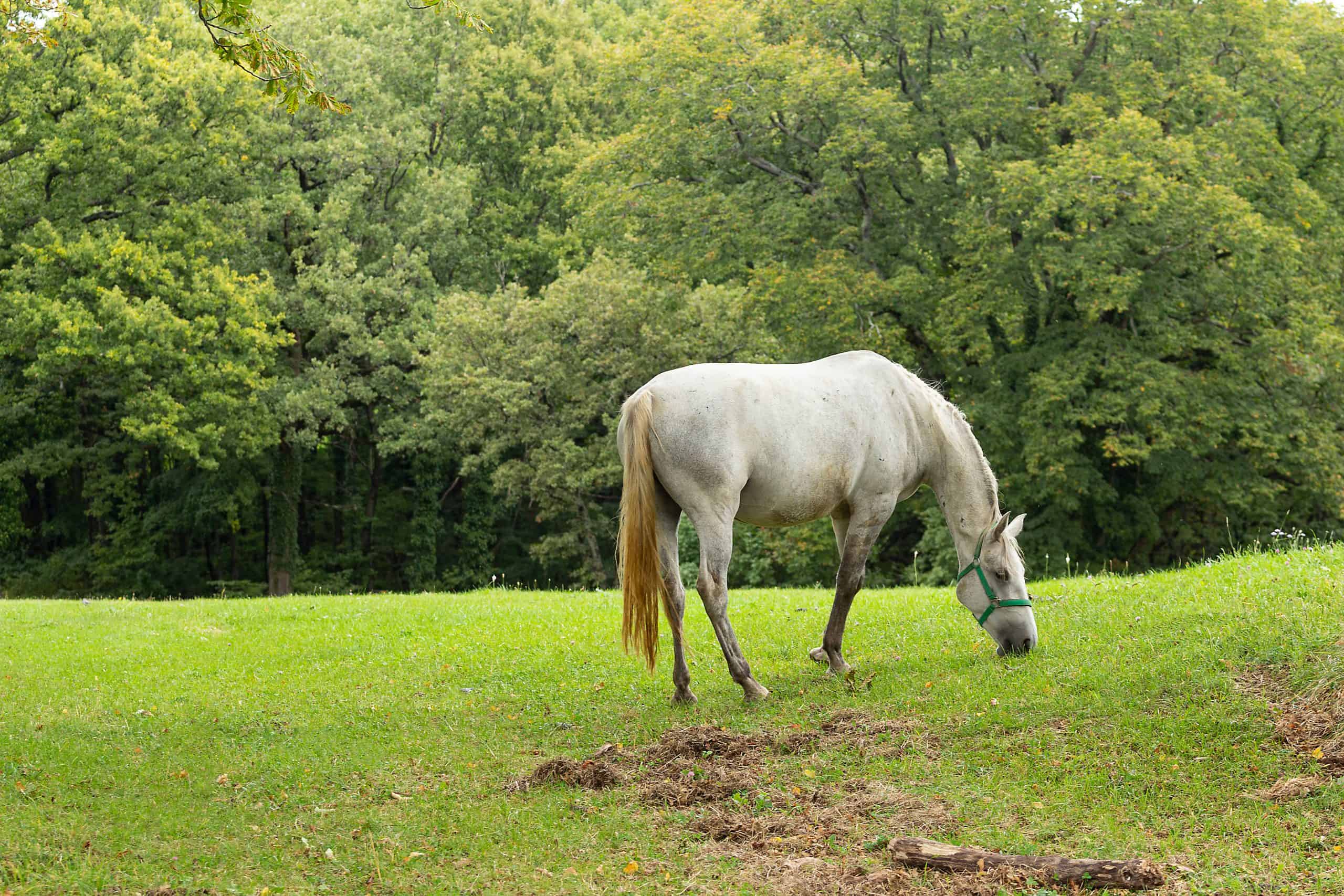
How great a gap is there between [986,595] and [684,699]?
8.62ft

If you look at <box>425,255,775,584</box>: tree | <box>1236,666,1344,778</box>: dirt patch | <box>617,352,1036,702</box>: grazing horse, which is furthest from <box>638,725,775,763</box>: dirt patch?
<box>425,255,775,584</box>: tree

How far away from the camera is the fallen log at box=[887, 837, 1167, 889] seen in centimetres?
535

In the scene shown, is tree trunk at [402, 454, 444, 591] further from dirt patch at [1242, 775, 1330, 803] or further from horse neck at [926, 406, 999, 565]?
dirt patch at [1242, 775, 1330, 803]

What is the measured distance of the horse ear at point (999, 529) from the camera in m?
9.38

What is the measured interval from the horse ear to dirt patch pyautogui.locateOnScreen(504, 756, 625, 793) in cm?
387

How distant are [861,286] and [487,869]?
1990cm

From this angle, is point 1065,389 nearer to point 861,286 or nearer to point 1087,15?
point 861,286

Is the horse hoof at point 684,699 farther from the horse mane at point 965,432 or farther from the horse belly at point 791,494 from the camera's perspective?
the horse mane at point 965,432

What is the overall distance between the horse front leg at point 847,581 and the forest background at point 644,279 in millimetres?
7502

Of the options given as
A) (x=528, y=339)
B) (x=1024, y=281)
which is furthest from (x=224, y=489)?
(x=1024, y=281)

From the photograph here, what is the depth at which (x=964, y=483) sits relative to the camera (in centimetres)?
971

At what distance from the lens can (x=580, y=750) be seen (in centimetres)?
816

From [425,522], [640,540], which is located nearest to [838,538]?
[640,540]

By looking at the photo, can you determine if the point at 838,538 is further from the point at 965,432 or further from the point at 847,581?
the point at 965,432
